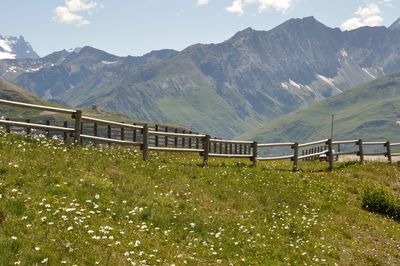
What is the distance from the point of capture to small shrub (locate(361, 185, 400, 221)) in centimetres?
2842

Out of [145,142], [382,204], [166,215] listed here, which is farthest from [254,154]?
[166,215]

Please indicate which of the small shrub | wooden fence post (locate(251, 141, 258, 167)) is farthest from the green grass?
wooden fence post (locate(251, 141, 258, 167))

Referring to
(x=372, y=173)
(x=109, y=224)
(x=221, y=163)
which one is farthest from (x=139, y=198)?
(x=372, y=173)

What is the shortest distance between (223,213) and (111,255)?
8341mm

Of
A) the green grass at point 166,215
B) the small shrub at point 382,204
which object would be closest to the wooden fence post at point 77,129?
the green grass at point 166,215

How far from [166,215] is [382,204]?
1552 centimetres

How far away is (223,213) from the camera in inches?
855

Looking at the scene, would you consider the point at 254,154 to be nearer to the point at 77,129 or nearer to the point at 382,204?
the point at 382,204

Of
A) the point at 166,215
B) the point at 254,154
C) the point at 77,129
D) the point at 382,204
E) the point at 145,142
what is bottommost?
the point at 382,204

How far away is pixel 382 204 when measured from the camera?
28531mm

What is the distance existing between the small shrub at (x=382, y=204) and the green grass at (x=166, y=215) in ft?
3.21

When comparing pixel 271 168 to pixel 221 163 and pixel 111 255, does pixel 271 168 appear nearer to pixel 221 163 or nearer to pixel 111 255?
pixel 221 163

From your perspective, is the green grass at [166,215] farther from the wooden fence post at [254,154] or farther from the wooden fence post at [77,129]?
the wooden fence post at [254,154]

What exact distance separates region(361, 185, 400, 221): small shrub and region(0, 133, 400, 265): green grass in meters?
0.98
